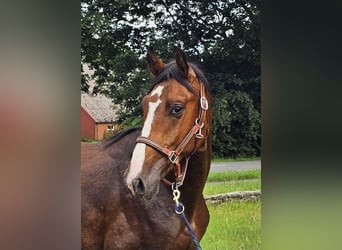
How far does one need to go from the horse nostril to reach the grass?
0.38m

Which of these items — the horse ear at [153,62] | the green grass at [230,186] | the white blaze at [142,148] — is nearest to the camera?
the white blaze at [142,148]

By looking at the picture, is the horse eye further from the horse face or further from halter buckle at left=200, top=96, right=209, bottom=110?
halter buckle at left=200, top=96, right=209, bottom=110

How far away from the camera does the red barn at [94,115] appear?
8.84 feet

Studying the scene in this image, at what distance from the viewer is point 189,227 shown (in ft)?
8.76

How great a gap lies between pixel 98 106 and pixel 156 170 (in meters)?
0.50

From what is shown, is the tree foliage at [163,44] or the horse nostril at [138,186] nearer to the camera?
the horse nostril at [138,186]

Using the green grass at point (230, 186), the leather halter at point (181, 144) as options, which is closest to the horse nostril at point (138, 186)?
the leather halter at point (181, 144)

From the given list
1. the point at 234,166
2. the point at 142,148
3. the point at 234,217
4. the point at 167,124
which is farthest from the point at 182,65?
the point at 234,217

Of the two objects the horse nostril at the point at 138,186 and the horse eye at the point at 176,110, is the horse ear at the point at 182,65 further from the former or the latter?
the horse nostril at the point at 138,186

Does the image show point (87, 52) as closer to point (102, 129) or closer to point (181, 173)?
point (102, 129)

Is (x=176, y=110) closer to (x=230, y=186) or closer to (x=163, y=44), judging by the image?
(x=163, y=44)

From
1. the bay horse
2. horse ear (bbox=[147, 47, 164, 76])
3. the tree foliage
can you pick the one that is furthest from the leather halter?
horse ear (bbox=[147, 47, 164, 76])
